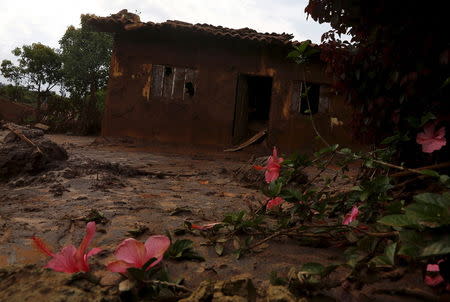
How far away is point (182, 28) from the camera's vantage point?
7188 millimetres

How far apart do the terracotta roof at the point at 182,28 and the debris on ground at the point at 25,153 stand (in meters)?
4.25

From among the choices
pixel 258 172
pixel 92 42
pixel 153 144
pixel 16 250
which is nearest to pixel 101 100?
pixel 92 42

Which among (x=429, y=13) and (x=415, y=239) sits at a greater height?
(x=429, y=13)

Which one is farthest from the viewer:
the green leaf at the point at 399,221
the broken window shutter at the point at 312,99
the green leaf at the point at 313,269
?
the broken window shutter at the point at 312,99

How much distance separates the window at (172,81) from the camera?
776 cm

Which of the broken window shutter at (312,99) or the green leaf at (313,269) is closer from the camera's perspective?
the green leaf at (313,269)

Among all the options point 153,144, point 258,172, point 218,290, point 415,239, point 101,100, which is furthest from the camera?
point 101,100

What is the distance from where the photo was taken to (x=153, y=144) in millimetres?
7609

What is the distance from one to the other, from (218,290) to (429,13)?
4.48 feet

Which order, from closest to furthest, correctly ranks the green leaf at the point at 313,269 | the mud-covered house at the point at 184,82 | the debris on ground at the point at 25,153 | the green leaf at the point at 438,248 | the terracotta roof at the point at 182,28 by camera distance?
the green leaf at the point at 438,248 → the green leaf at the point at 313,269 → the debris on ground at the point at 25,153 → the terracotta roof at the point at 182,28 → the mud-covered house at the point at 184,82

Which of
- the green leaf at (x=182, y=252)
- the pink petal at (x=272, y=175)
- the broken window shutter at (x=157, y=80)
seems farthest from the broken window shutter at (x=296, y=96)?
the green leaf at (x=182, y=252)

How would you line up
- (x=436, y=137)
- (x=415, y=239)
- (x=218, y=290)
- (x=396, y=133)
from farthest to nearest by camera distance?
(x=396, y=133) < (x=436, y=137) < (x=218, y=290) < (x=415, y=239)

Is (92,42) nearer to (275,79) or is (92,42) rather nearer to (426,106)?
(275,79)

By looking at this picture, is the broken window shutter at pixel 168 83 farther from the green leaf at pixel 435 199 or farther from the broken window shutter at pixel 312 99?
the green leaf at pixel 435 199
